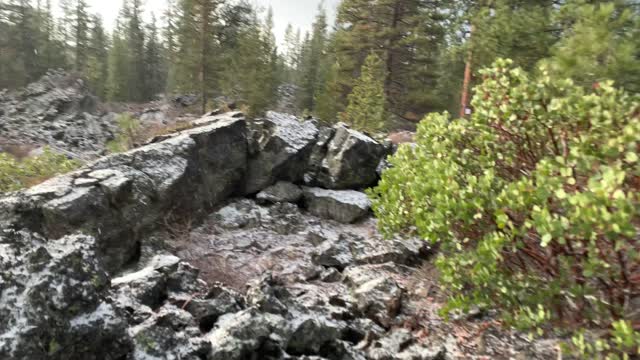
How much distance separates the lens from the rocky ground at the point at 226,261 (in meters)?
5.05

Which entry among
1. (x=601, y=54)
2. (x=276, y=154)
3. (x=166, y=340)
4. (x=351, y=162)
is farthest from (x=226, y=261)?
(x=601, y=54)

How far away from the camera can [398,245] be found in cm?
1235

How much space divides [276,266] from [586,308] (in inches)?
323

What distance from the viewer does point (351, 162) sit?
57.9 ft

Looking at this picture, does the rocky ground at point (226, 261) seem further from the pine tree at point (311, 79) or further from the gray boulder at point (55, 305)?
the pine tree at point (311, 79)

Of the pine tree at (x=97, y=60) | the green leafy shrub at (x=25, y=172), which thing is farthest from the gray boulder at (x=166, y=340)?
the pine tree at (x=97, y=60)

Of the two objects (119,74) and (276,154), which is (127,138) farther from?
(119,74)

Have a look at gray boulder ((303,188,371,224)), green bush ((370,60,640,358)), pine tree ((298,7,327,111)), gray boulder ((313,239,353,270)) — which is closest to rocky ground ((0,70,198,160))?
pine tree ((298,7,327,111))

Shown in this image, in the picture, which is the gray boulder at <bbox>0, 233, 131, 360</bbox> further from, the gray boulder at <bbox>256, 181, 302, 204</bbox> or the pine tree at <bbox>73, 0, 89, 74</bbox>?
the pine tree at <bbox>73, 0, 89, 74</bbox>

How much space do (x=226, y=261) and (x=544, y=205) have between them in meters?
9.37

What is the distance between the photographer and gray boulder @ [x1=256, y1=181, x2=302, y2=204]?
652 inches

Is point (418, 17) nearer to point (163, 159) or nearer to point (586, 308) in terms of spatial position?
point (163, 159)

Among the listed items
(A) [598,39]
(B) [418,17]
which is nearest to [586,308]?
(A) [598,39]

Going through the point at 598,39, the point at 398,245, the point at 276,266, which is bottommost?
the point at 276,266
